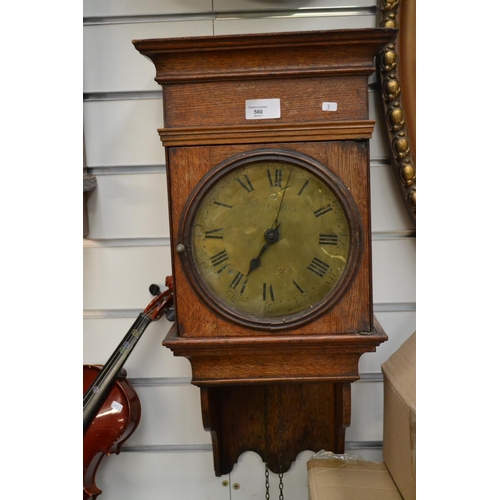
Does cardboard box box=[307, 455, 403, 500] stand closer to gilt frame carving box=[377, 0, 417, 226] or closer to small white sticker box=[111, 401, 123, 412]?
small white sticker box=[111, 401, 123, 412]

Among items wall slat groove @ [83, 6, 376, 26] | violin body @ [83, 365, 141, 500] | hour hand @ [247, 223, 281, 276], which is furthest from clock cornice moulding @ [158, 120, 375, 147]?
violin body @ [83, 365, 141, 500]

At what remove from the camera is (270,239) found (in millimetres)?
957

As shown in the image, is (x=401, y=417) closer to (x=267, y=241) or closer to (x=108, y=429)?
(x=267, y=241)

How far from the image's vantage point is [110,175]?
4.22ft

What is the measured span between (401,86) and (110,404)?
101cm

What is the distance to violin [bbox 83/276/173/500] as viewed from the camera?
3.76ft

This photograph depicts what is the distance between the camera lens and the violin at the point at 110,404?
3.76ft

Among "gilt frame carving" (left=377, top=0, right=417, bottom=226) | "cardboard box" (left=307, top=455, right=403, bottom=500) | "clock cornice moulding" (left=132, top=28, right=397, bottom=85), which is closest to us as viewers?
"clock cornice moulding" (left=132, top=28, right=397, bottom=85)

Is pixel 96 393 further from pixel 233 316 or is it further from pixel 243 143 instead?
pixel 243 143

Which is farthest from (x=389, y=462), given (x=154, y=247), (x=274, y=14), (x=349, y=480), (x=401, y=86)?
(x=274, y=14)

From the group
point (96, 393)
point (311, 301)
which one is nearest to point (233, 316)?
point (311, 301)

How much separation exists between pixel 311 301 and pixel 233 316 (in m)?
0.15

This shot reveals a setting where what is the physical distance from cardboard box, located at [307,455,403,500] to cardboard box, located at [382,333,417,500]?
0.02 m

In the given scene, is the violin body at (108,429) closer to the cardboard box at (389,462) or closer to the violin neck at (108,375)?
the violin neck at (108,375)
